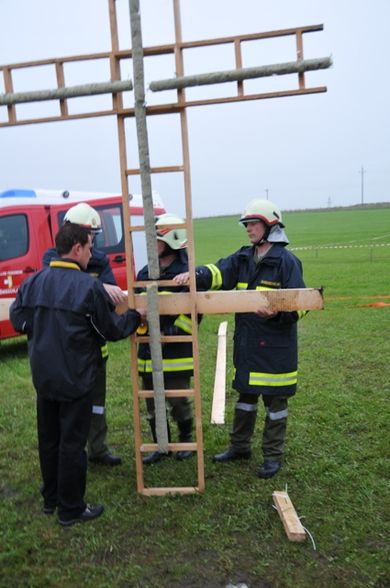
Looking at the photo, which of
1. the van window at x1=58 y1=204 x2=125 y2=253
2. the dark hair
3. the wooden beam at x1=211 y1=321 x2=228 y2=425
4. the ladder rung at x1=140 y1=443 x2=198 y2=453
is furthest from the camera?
the van window at x1=58 y1=204 x2=125 y2=253

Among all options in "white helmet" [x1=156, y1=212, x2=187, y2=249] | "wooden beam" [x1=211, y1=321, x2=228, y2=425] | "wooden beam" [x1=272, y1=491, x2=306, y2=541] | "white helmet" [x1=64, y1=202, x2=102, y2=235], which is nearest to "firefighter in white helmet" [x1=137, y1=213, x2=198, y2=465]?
"white helmet" [x1=156, y1=212, x2=187, y2=249]

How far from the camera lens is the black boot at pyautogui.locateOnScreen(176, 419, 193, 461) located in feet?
15.4

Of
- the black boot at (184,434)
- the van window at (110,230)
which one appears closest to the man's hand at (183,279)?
the black boot at (184,434)

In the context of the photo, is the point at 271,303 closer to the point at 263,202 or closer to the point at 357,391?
the point at 263,202

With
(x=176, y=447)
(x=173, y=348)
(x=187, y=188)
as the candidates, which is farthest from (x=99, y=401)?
(x=187, y=188)

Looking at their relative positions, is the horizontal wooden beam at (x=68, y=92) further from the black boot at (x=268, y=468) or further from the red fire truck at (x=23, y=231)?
the red fire truck at (x=23, y=231)

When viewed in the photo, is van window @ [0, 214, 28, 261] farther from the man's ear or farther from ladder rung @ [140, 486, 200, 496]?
ladder rung @ [140, 486, 200, 496]

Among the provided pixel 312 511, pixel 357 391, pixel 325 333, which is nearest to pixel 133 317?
pixel 312 511

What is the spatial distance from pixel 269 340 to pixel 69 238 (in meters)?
1.68

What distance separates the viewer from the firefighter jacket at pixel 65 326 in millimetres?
3426

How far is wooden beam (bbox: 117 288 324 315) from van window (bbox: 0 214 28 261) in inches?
220

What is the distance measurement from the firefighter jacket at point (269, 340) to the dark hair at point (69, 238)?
41.6 inches

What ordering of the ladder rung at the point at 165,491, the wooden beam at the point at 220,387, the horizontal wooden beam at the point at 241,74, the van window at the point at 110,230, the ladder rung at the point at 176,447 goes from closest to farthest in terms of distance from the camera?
1. the horizontal wooden beam at the point at 241,74
2. the ladder rung at the point at 176,447
3. the ladder rung at the point at 165,491
4. the wooden beam at the point at 220,387
5. the van window at the point at 110,230

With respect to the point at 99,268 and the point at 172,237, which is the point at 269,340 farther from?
the point at 99,268
